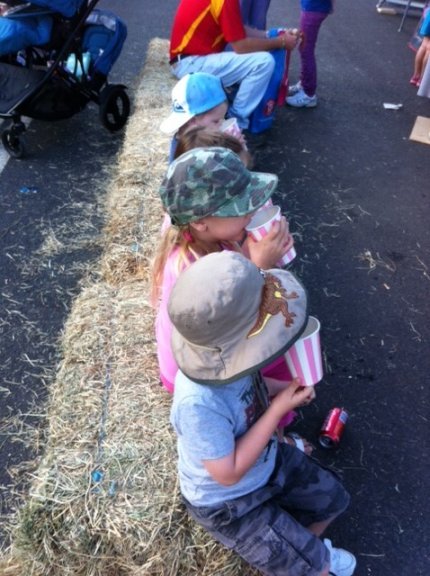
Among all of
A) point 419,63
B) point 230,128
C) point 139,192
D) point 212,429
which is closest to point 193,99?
point 230,128

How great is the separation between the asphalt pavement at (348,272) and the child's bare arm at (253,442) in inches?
36.2

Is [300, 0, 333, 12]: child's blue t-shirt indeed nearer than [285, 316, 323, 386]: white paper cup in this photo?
No

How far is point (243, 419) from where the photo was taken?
1.63 m

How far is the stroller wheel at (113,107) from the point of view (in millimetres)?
4695

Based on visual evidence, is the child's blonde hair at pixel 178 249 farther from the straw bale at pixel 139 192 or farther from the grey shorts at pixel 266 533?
the straw bale at pixel 139 192

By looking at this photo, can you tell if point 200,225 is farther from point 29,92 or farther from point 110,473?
point 29,92

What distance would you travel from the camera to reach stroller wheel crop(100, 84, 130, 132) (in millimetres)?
4695

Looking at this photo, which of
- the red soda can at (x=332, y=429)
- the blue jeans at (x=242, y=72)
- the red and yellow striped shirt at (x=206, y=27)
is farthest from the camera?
the blue jeans at (x=242, y=72)

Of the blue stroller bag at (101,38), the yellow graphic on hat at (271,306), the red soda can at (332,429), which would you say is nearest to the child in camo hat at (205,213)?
the yellow graphic on hat at (271,306)

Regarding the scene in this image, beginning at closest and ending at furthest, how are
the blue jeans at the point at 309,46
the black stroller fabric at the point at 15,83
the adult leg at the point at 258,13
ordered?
the black stroller fabric at the point at 15,83 < the adult leg at the point at 258,13 < the blue jeans at the point at 309,46

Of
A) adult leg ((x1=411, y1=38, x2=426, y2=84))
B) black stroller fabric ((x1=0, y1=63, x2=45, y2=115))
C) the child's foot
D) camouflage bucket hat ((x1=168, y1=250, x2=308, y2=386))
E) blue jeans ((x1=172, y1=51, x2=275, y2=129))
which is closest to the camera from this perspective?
camouflage bucket hat ((x1=168, y1=250, x2=308, y2=386))

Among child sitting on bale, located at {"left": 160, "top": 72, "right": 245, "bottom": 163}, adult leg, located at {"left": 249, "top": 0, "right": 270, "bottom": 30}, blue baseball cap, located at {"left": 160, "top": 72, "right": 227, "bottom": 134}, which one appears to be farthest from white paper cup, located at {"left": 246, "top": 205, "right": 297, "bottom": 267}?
adult leg, located at {"left": 249, "top": 0, "right": 270, "bottom": 30}

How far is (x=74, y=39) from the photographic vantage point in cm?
439

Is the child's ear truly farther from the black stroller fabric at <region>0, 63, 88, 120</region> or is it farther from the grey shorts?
the black stroller fabric at <region>0, 63, 88, 120</region>
